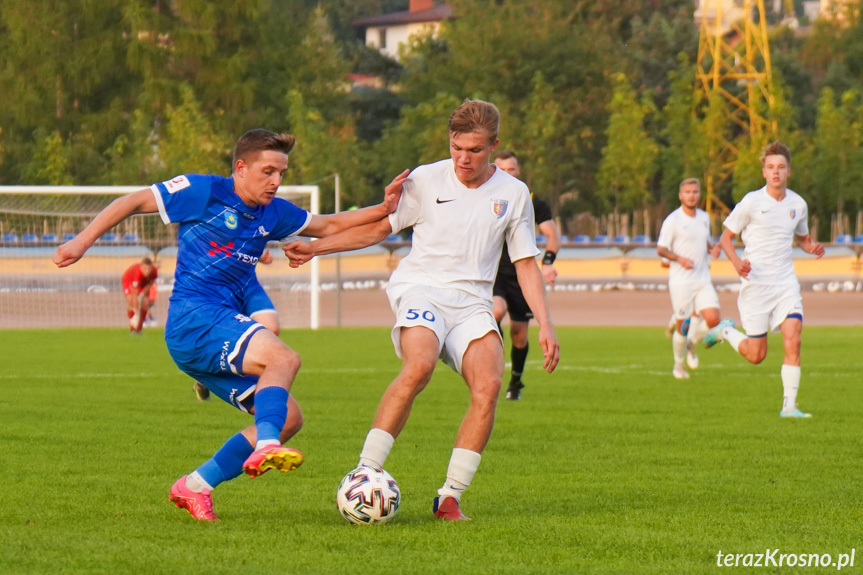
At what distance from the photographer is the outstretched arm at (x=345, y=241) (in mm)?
6488

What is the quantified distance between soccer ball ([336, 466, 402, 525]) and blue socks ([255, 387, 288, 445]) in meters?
0.43

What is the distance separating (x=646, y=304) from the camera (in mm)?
35469

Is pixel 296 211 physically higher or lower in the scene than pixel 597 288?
higher

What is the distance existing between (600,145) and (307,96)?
41.1 ft

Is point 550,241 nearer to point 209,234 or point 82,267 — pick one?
point 209,234

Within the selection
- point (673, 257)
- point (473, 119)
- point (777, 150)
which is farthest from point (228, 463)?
point (673, 257)

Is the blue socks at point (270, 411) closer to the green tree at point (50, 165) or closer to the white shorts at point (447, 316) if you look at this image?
the white shorts at point (447, 316)

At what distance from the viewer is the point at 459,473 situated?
20.1 ft

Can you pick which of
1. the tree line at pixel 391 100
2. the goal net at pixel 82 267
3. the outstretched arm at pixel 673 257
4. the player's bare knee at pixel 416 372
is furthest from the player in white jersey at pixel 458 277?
the tree line at pixel 391 100

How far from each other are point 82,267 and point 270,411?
22355 mm

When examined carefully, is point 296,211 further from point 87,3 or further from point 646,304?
point 87,3

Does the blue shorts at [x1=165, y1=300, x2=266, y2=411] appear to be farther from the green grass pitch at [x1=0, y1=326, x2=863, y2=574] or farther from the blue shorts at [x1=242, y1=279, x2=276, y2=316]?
the green grass pitch at [x1=0, y1=326, x2=863, y2=574]

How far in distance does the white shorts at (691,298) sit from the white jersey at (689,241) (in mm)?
72

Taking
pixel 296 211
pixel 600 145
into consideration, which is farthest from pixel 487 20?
pixel 296 211
